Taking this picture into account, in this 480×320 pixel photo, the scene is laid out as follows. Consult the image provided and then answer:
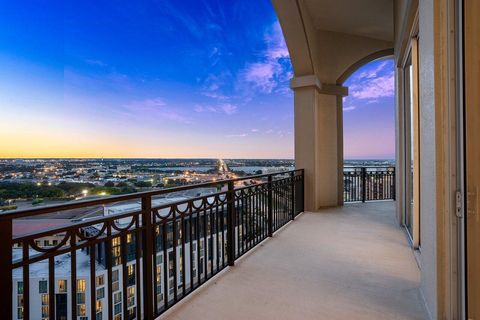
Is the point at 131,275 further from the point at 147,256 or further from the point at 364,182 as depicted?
the point at 364,182

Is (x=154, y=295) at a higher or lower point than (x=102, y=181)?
lower

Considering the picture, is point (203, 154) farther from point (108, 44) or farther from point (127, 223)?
point (127, 223)

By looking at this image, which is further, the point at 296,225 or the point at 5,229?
the point at 296,225

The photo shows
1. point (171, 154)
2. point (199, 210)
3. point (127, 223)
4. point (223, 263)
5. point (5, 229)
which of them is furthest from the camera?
point (171, 154)

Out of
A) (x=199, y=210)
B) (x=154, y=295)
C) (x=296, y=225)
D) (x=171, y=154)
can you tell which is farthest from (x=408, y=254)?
(x=171, y=154)

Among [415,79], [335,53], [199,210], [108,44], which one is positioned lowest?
[199,210]

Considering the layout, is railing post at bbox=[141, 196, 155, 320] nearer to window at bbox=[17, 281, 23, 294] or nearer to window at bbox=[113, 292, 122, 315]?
window at bbox=[113, 292, 122, 315]

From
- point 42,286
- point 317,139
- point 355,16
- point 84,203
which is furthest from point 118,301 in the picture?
point 355,16

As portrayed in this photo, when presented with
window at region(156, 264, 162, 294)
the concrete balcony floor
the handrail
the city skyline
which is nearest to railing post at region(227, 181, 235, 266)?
the concrete balcony floor

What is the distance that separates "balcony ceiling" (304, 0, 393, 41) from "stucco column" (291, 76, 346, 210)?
132cm

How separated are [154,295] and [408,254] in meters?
2.96

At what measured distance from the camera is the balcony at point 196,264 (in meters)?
1.26

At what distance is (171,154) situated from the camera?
12.3m

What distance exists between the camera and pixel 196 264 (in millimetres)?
2350
